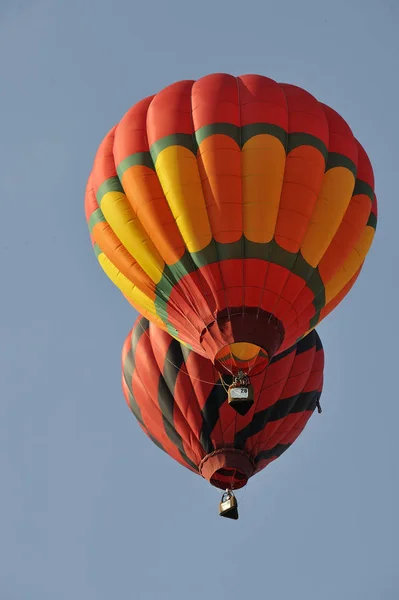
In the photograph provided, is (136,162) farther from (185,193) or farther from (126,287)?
(126,287)

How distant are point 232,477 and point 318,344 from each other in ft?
7.15

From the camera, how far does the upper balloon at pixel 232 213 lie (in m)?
15.8

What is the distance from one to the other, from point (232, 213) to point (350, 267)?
5.67 ft

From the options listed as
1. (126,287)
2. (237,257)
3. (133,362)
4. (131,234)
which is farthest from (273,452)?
(131,234)

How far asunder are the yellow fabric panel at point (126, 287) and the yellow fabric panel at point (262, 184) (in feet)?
5.25

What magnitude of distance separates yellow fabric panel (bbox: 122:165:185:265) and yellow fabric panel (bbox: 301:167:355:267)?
141 cm

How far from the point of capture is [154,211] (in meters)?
16.1

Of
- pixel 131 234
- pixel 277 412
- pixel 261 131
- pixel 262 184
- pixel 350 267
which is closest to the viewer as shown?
pixel 262 184

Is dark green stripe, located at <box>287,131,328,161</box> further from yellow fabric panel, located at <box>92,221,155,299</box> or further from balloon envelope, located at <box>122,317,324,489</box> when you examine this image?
balloon envelope, located at <box>122,317,324,489</box>

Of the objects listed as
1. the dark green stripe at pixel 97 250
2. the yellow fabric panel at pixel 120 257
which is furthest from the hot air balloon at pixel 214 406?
the yellow fabric panel at pixel 120 257

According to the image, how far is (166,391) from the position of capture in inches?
712

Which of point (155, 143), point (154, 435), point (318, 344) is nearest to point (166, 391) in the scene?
point (154, 435)

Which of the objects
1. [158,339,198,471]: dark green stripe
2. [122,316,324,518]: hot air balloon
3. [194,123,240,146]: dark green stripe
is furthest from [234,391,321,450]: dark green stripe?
[194,123,240,146]: dark green stripe

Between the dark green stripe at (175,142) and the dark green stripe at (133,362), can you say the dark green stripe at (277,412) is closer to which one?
the dark green stripe at (133,362)
